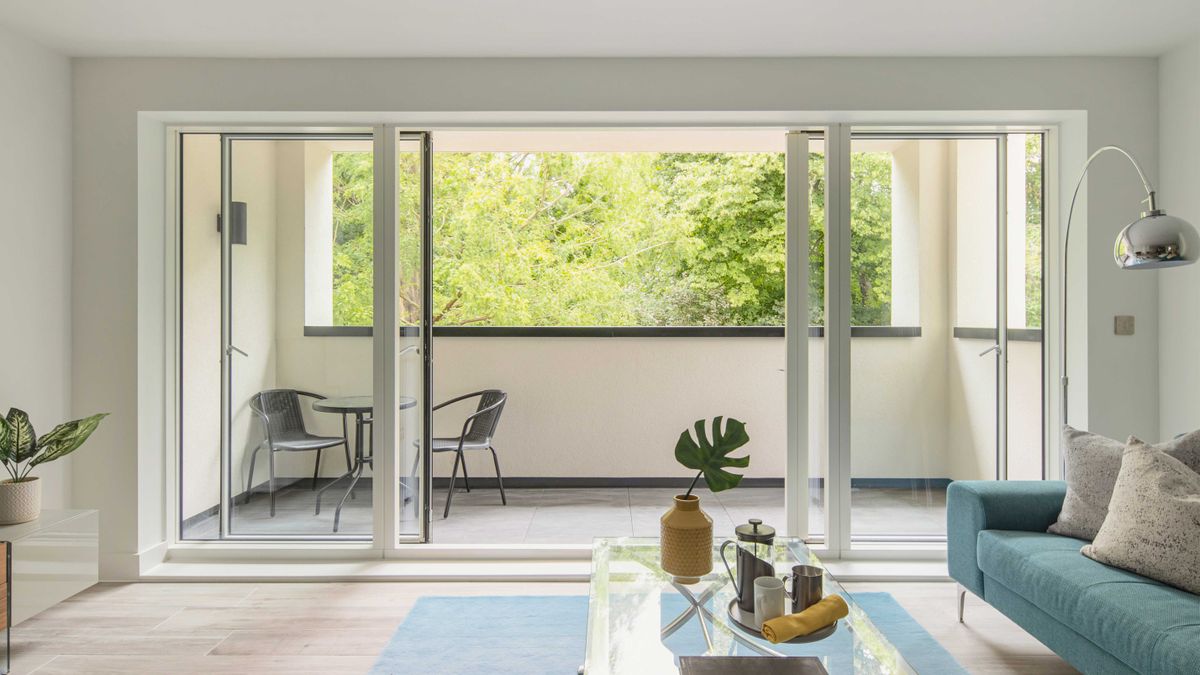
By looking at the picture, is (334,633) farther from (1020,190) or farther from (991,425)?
(1020,190)

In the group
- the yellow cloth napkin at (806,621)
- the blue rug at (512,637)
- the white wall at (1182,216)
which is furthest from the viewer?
the white wall at (1182,216)

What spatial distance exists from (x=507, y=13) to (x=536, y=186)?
619cm

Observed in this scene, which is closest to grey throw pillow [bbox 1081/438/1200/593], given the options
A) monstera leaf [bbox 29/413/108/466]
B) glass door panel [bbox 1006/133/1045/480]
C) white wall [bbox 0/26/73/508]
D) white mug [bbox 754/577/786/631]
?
white mug [bbox 754/577/786/631]

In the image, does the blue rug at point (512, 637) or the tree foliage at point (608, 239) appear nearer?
the blue rug at point (512, 637)

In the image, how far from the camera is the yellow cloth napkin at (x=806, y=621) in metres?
1.87

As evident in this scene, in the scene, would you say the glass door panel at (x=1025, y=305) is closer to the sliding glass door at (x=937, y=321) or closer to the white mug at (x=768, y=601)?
the sliding glass door at (x=937, y=321)

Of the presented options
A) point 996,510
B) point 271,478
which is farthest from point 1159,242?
point 271,478

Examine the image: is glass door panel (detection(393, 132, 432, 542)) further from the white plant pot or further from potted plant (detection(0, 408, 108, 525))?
the white plant pot

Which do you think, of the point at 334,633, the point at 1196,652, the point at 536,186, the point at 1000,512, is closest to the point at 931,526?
the point at 1000,512

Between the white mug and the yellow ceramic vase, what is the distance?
0.29 metres

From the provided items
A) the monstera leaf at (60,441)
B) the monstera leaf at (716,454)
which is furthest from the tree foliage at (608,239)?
the monstera leaf at (716,454)

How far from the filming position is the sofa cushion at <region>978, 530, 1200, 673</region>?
1.87m

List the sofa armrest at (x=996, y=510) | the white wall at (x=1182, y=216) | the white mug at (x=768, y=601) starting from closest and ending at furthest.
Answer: the white mug at (x=768, y=601) → the sofa armrest at (x=996, y=510) → the white wall at (x=1182, y=216)

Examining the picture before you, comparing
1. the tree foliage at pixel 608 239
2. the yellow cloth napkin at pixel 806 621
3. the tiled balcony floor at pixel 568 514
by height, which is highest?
the tree foliage at pixel 608 239
